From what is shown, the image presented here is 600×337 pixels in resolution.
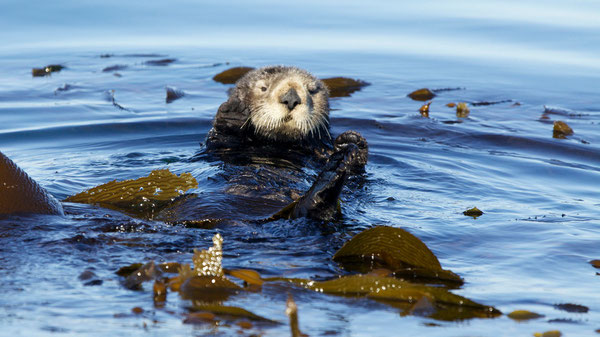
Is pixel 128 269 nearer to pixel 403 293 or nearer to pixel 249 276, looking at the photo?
pixel 249 276

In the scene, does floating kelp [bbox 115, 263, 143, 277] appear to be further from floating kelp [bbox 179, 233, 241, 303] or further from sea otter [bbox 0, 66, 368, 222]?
sea otter [bbox 0, 66, 368, 222]

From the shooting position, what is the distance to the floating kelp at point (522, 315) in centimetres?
247

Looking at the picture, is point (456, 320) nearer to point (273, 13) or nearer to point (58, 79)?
point (58, 79)

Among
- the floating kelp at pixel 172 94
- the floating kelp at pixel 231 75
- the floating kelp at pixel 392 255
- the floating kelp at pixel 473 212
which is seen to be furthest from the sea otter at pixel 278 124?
the floating kelp at pixel 231 75

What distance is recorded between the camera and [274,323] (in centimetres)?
230

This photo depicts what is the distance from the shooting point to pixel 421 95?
24.6ft

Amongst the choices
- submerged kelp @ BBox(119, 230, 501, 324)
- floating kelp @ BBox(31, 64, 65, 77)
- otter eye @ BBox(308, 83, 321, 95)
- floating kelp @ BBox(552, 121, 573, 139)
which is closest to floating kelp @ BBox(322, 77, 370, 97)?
floating kelp @ BBox(552, 121, 573, 139)

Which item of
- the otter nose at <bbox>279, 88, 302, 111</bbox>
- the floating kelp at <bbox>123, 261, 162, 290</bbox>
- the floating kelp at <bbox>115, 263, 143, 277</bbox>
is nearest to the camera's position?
the floating kelp at <bbox>123, 261, 162, 290</bbox>

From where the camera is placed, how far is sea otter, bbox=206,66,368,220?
15.8 ft

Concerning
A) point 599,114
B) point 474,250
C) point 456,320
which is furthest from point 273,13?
point 456,320

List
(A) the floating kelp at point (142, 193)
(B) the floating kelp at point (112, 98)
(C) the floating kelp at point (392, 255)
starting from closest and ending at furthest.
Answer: (C) the floating kelp at point (392, 255), (A) the floating kelp at point (142, 193), (B) the floating kelp at point (112, 98)

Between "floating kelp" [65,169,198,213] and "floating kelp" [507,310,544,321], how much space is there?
1816 millimetres

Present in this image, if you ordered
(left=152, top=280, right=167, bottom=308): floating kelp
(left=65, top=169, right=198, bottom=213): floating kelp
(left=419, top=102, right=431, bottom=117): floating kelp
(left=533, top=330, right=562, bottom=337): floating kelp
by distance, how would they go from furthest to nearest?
(left=419, top=102, right=431, bottom=117): floating kelp → (left=65, top=169, right=198, bottom=213): floating kelp → (left=152, top=280, right=167, bottom=308): floating kelp → (left=533, top=330, right=562, bottom=337): floating kelp

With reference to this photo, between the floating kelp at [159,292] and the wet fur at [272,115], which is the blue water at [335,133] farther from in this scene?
the wet fur at [272,115]
